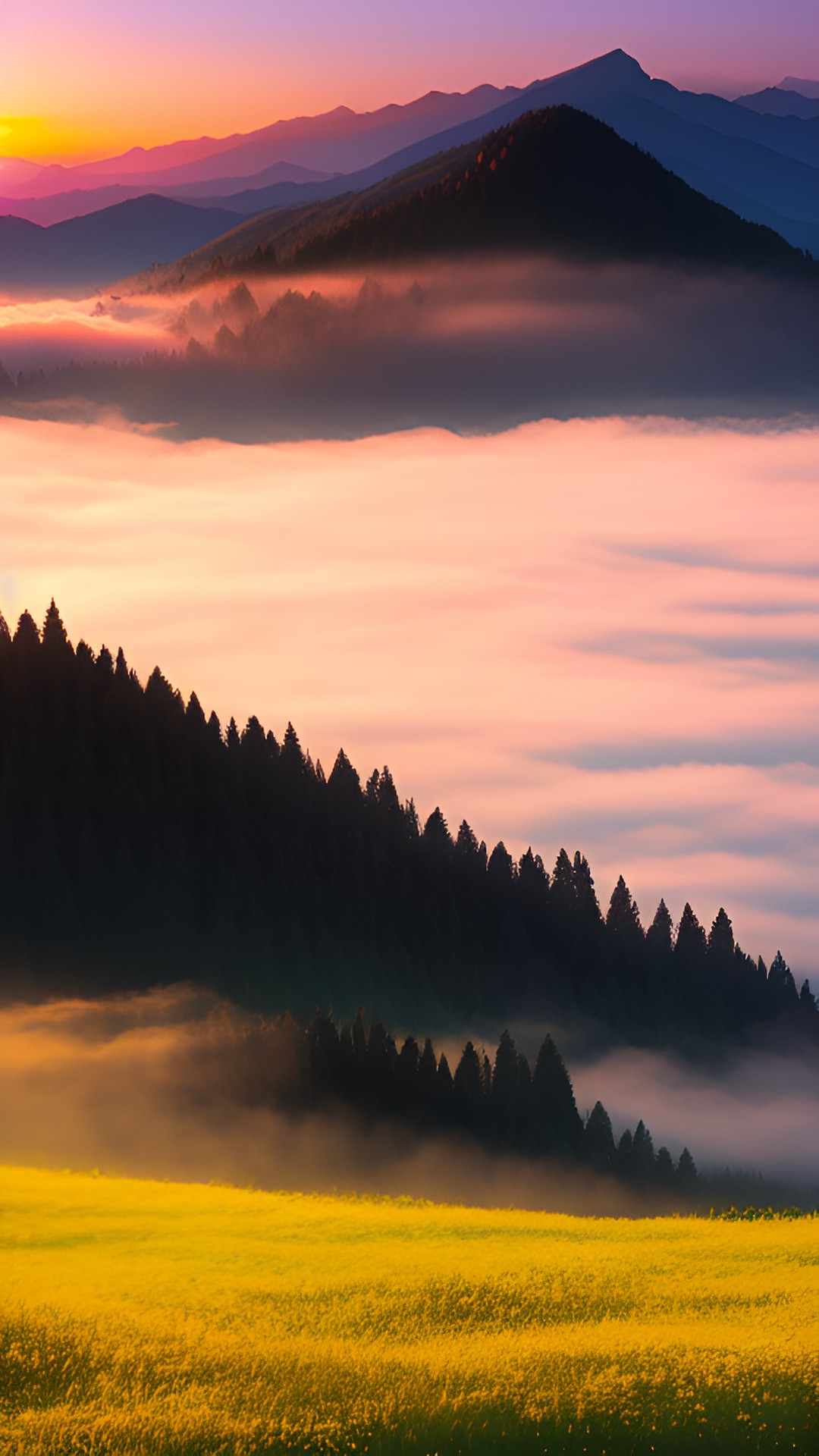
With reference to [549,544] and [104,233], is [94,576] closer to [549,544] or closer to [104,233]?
[104,233]

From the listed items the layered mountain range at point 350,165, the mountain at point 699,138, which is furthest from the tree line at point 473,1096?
the mountain at point 699,138

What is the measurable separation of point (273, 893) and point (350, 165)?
5896cm

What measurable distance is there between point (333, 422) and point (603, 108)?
1993 inches

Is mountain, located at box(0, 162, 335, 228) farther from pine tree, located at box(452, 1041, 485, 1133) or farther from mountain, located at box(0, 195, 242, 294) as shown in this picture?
Answer: pine tree, located at box(452, 1041, 485, 1133)

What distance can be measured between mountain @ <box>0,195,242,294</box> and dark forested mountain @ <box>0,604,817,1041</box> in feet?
108

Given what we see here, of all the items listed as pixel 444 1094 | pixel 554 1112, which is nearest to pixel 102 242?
pixel 444 1094

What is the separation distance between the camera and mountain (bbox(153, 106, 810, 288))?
10850 cm

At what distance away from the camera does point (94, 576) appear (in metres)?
91.1

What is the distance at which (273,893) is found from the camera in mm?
73500

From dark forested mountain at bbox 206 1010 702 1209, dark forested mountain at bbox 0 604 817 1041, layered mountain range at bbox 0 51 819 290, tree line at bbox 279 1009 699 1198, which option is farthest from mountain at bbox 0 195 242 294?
tree line at bbox 279 1009 699 1198

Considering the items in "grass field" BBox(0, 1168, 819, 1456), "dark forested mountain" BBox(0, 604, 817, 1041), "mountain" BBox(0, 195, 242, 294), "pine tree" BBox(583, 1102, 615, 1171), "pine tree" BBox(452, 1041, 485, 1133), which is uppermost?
"mountain" BBox(0, 195, 242, 294)

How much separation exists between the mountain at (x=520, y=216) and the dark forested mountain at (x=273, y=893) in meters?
50.1

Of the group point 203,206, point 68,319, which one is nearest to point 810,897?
point 203,206

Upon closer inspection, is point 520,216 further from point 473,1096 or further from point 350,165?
point 473,1096
